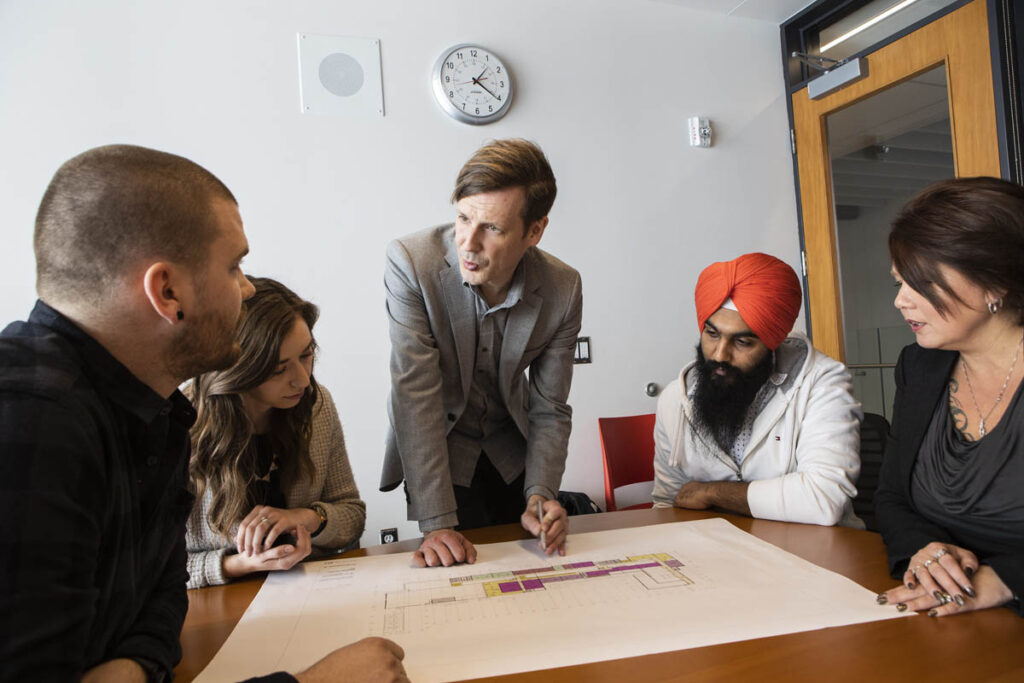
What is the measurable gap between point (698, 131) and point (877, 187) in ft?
3.14

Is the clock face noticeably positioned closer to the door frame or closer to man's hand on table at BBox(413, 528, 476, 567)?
the door frame

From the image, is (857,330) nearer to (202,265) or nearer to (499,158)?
(499,158)

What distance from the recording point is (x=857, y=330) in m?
3.64

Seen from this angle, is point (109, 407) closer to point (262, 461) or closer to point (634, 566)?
point (262, 461)

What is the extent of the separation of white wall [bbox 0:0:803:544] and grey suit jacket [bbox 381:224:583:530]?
132cm

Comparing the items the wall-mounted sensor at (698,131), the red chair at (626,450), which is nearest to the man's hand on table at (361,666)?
the red chair at (626,450)

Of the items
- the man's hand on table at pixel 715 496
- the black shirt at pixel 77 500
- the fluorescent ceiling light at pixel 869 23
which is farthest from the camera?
the fluorescent ceiling light at pixel 869 23

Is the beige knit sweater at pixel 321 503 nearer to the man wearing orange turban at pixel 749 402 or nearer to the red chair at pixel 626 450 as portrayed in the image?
the man wearing orange turban at pixel 749 402

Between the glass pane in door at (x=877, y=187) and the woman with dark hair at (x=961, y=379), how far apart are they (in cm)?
200

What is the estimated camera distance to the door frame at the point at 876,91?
9.71 ft

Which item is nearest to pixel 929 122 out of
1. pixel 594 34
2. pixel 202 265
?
pixel 594 34

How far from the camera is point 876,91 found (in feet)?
11.3

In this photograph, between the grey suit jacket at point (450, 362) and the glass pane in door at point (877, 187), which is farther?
the glass pane in door at point (877, 187)

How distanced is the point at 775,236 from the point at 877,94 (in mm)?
857
